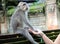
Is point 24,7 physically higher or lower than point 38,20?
higher

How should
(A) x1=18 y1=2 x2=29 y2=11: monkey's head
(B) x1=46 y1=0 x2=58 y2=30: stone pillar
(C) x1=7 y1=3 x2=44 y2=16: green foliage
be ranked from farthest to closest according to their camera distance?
1. (C) x1=7 y1=3 x2=44 y2=16: green foliage
2. (B) x1=46 y1=0 x2=58 y2=30: stone pillar
3. (A) x1=18 y1=2 x2=29 y2=11: monkey's head

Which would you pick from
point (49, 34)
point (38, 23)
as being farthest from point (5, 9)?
point (49, 34)

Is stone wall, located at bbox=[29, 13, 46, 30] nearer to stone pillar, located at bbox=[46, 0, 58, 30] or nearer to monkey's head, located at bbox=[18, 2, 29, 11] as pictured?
stone pillar, located at bbox=[46, 0, 58, 30]

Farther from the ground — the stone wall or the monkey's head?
the monkey's head

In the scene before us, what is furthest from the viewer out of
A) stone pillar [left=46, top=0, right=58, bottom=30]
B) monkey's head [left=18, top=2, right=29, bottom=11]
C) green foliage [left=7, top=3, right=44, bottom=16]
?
green foliage [left=7, top=3, right=44, bottom=16]

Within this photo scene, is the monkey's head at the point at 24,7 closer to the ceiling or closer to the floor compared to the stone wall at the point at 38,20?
closer to the ceiling

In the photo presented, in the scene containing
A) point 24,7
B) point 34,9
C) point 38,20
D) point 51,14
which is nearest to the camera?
point 24,7

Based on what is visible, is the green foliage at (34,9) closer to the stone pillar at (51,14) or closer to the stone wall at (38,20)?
the stone wall at (38,20)

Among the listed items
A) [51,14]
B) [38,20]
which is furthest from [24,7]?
[38,20]

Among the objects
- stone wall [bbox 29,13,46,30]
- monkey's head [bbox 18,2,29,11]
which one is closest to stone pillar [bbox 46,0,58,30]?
stone wall [bbox 29,13,46,30]

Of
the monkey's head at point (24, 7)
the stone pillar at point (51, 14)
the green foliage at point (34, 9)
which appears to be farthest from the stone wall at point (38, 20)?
the monkey's head at point (24, 7)

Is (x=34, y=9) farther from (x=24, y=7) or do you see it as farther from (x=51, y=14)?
(x=24, y=7)

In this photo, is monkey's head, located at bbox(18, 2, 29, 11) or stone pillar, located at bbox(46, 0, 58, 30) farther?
stone pillar, located at bbox(46, 0, 58, 30)

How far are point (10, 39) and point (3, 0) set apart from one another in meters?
5.87
